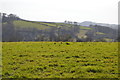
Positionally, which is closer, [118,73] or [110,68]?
[118,73]

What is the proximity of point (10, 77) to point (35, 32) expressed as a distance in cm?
16340

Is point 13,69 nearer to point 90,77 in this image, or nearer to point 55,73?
point 55,73

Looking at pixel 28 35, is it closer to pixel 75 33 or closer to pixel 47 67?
pixel 75 33

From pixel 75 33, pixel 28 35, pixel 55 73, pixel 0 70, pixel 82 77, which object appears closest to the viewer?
pixel 82 77

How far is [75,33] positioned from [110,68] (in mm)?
179504

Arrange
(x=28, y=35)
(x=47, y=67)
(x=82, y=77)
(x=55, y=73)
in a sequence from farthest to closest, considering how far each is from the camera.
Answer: (x=28, y=35), (x=47, y=67), (x=55, y=73), (x=82, y=77)

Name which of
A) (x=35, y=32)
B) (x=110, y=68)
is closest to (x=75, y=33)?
(x=35, y=32)

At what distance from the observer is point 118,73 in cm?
1235

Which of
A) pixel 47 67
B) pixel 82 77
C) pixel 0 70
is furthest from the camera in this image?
pixel 47 67

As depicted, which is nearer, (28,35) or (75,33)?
(28,35)

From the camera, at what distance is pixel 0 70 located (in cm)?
1301

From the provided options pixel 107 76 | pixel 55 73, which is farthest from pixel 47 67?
pixel 107 76

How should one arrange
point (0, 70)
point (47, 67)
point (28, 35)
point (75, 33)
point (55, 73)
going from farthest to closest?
point (75, 33), point (28, 35), point (47, 67), point (0, 70), point (55, 73)

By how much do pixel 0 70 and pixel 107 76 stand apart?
7.89 metres
